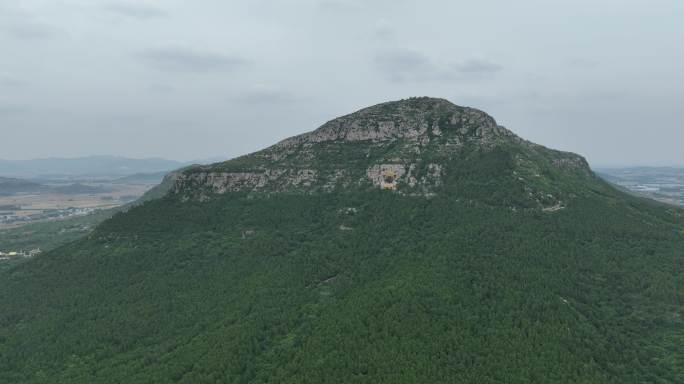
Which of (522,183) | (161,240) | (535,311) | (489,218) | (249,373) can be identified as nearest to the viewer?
(249,373)

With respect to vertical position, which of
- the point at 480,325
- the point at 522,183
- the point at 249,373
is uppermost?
the point at 522,183

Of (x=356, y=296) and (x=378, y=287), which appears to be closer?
(x=356, y=296)

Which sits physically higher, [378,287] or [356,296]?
[378,287]

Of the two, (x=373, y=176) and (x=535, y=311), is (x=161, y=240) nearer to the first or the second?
(x=373, y=176)

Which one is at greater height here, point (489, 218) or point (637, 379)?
point (489, 218)

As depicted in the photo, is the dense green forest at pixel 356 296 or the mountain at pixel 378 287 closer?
the dense green forest at pixel 356 296

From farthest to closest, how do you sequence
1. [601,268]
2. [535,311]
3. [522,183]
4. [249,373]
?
1. [522,183]
2. [601,268]
3. [535,311]
4. [249,373]

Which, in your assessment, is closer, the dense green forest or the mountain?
the dense green forest

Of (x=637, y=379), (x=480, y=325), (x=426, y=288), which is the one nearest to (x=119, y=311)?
(x=426, y=288)
